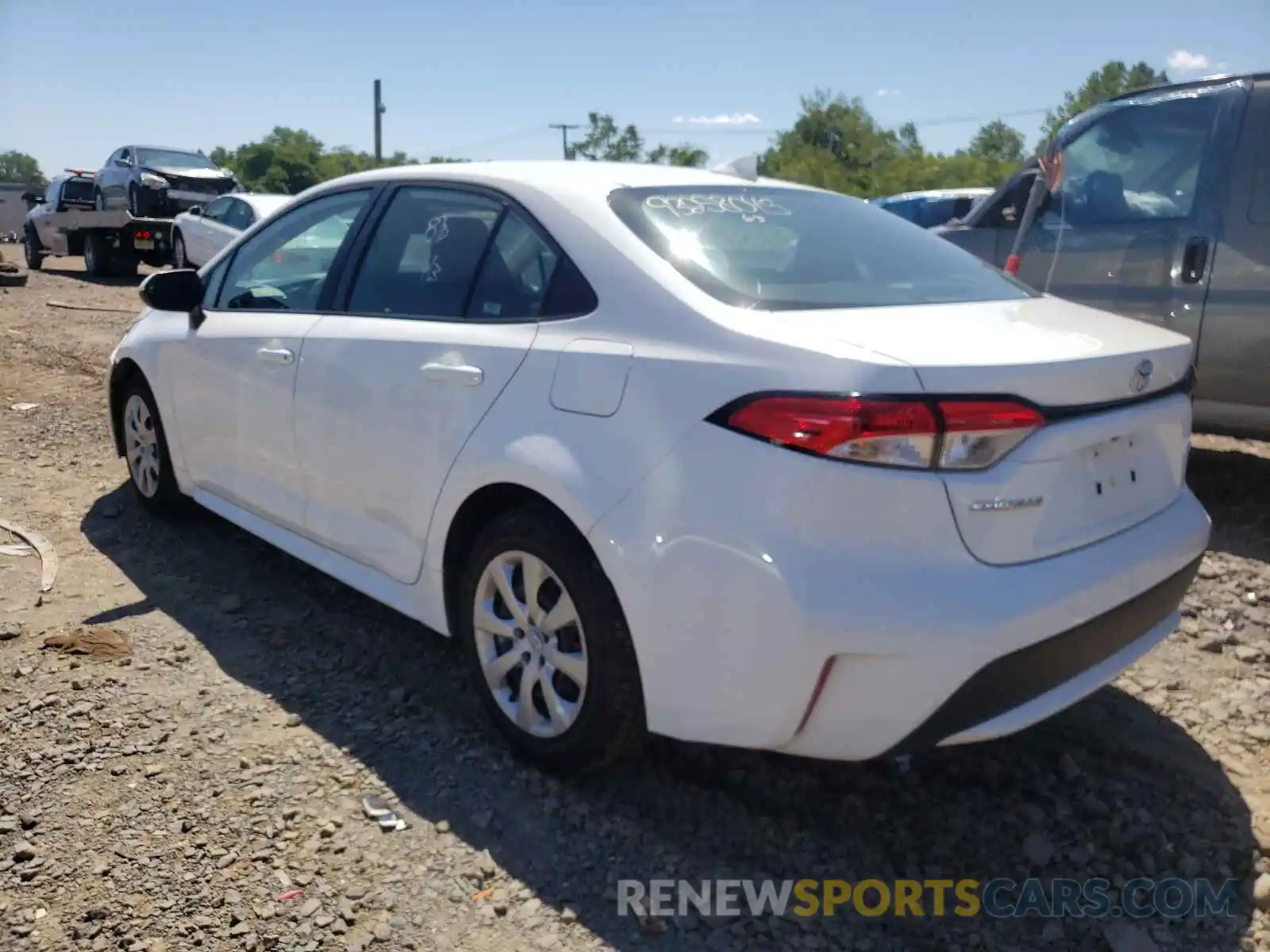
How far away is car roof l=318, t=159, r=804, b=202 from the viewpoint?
9.80 ft

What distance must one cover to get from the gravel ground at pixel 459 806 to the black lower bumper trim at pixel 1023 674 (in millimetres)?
474

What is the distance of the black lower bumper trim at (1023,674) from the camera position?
7.22ft

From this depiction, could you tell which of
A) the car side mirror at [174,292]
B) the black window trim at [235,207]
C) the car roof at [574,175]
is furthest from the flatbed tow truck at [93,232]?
the car roof at [574,175]

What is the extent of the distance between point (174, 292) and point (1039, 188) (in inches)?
165

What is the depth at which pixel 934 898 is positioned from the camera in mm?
2426

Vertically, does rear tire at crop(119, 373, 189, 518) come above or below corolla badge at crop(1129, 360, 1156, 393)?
below

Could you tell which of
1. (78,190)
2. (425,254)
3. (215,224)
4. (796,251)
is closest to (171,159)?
(78,190)

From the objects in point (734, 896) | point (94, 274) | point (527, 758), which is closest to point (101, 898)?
point (527, 758)

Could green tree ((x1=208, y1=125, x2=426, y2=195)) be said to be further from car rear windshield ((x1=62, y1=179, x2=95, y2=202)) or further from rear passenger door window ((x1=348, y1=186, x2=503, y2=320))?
rear passenger door window ((x1=348, y1=186, x2=503, y2=320))

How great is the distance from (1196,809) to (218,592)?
335 cm

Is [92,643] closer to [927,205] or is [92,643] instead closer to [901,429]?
[901,429]

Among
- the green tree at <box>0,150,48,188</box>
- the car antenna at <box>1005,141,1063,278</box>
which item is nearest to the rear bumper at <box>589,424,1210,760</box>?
the car antenna at <box>1005,141,1063,278</box>

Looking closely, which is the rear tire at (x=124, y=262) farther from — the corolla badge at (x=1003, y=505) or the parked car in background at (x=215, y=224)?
the corolla badge at (x=1003, y=505)

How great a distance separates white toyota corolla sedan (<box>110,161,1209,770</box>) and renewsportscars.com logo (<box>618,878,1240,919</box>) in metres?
0.35
